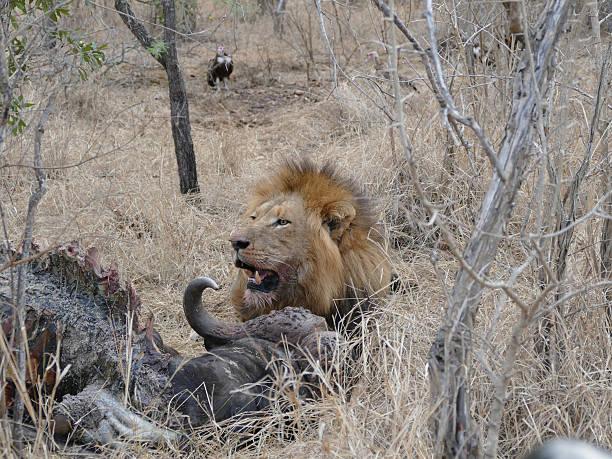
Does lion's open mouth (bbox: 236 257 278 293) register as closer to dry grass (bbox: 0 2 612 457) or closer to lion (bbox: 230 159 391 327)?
lion (bbox: 230 159 391 327)

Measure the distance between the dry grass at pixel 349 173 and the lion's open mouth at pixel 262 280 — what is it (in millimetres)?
513

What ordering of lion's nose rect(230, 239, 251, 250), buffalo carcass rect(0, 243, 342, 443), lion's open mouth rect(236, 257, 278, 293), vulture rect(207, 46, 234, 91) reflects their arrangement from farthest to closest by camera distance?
vulture rect(207, 46, 234, 91) < lion's open mouth rect(236, 257, 278, 293) < lion's nose rect(230, 239, 251, 250) < buffalo carcass rect(0, 243, 342, 443)

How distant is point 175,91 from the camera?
17.9ft

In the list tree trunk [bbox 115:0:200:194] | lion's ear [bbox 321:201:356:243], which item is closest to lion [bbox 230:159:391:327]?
lion's ear [bbox 321:201:356:243]

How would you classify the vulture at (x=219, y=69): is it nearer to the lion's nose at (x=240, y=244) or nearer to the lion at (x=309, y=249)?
the lion at (x=309, y=249)

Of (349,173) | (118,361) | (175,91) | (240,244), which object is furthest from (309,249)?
(175,91)

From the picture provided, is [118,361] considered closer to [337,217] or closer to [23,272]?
[23,272]

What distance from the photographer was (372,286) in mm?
3617

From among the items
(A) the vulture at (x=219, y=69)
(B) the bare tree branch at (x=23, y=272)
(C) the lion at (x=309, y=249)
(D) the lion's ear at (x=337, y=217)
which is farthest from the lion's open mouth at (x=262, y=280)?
(A) the vulture at (x=219, y=69)

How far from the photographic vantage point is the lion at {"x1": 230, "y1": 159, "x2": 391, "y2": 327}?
11.2 ft

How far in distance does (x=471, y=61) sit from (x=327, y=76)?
210 inches

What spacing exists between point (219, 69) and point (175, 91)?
3.90 meters

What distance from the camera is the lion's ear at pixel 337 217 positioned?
139 inches

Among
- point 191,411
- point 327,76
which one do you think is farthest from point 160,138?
point 191,411
